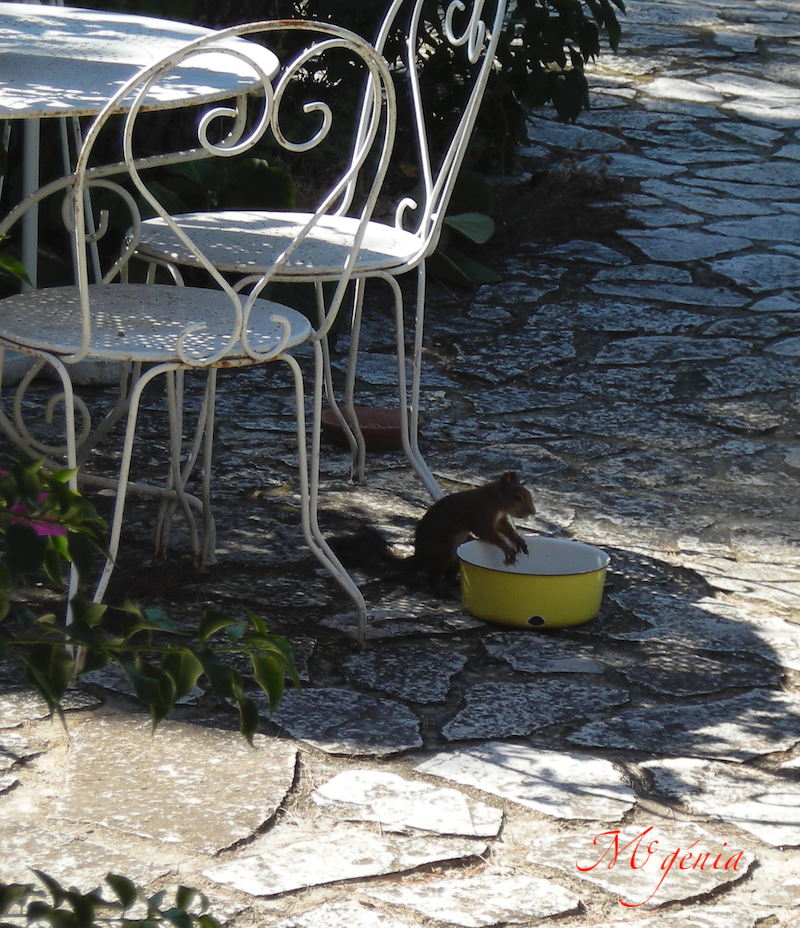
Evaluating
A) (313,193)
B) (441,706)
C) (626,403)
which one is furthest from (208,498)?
(313,193)

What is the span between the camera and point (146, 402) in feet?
15.7

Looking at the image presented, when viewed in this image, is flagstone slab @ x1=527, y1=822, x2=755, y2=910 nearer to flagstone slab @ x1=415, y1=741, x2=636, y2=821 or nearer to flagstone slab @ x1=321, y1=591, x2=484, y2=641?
flagstone slab @ x1=415, y1=741, x2=636, y2=821

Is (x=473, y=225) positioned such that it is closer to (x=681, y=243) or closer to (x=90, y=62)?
(x=681, y=243)

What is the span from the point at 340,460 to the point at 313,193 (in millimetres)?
2251

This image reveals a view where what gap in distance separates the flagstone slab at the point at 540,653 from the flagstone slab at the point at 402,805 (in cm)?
57

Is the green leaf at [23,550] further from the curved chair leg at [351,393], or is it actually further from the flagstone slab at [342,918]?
the curved chair leg at [351,393]

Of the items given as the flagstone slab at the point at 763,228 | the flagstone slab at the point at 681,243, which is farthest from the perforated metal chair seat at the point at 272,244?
the flagstone slab at the point at 763,228

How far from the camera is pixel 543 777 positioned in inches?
106

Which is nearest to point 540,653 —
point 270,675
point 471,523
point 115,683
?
point 471,523

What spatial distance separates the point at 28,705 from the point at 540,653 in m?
1.10

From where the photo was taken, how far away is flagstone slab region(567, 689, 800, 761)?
282 centimetres

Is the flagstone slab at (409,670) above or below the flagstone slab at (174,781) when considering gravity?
above

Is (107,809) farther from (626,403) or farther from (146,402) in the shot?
(626,403)

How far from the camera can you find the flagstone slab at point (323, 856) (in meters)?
2.32
